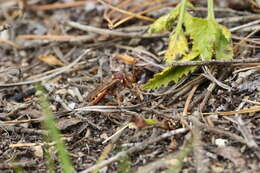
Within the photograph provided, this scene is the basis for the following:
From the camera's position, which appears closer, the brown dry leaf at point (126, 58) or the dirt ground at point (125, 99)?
the dirt ground at point (125, 99)

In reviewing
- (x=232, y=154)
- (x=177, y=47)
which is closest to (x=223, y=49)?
(x=177, y=47)

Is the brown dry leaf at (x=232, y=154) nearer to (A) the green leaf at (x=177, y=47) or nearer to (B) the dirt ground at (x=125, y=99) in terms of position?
(B) the dirt ground at (x=125, y=99)

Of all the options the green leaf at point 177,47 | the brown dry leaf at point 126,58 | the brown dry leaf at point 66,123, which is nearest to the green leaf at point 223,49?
the green leaf at point 177,47

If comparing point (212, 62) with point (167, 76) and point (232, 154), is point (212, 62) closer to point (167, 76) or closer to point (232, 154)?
point (167, 76)

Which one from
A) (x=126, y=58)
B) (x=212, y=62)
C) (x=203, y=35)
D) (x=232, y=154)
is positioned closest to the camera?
(x=232, y=154)

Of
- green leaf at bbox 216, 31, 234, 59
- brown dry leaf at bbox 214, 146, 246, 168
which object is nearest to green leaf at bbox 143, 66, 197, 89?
green leaf at bbox 216, 31, 234, 59

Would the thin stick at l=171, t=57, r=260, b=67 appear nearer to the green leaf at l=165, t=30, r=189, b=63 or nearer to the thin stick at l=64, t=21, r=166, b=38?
the green leaf at l=165, t=30, r=189, b=63
